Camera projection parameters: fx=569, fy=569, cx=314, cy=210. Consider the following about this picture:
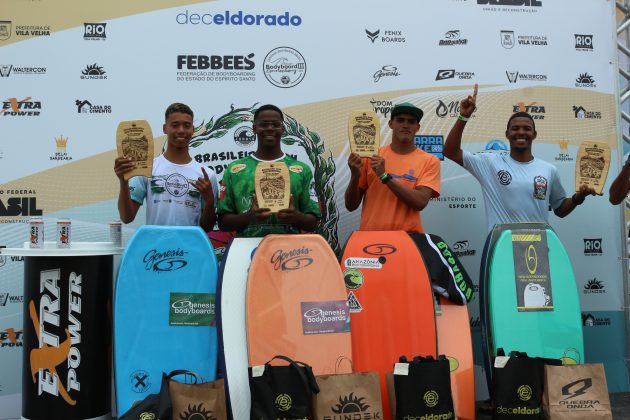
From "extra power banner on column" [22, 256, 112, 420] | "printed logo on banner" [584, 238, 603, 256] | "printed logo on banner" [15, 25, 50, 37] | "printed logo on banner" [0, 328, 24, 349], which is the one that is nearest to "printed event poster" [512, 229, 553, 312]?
"printed logo on banner" [584, 238, 603, 256]

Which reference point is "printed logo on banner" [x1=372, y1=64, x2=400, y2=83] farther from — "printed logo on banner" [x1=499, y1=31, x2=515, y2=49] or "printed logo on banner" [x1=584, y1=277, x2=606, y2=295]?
"printed logo on banner" [x1=584, y1=277, x2=606, y2=295]

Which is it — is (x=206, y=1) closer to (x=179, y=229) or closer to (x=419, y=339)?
(x=179, y=229)

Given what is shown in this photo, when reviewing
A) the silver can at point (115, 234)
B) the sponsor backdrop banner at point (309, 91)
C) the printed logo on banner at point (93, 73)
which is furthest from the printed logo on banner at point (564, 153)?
the printed logo on banner at point (93, 73)

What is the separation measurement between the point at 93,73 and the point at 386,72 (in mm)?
1908

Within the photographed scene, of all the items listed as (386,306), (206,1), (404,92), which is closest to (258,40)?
(206,1)

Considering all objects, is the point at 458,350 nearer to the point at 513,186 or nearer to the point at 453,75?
the point at 513,186

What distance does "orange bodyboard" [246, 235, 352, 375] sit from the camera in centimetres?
274

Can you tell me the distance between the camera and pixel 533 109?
405cm

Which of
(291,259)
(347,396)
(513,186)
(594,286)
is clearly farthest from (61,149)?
(594,286)

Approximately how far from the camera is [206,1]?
3707 mm

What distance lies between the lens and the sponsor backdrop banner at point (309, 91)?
3562mm

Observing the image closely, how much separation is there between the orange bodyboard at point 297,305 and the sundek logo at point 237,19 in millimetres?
1625

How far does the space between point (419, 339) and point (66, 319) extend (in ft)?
5.69

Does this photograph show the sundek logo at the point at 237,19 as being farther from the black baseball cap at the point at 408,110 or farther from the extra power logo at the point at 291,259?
the extra power logo at the point at 291,259
